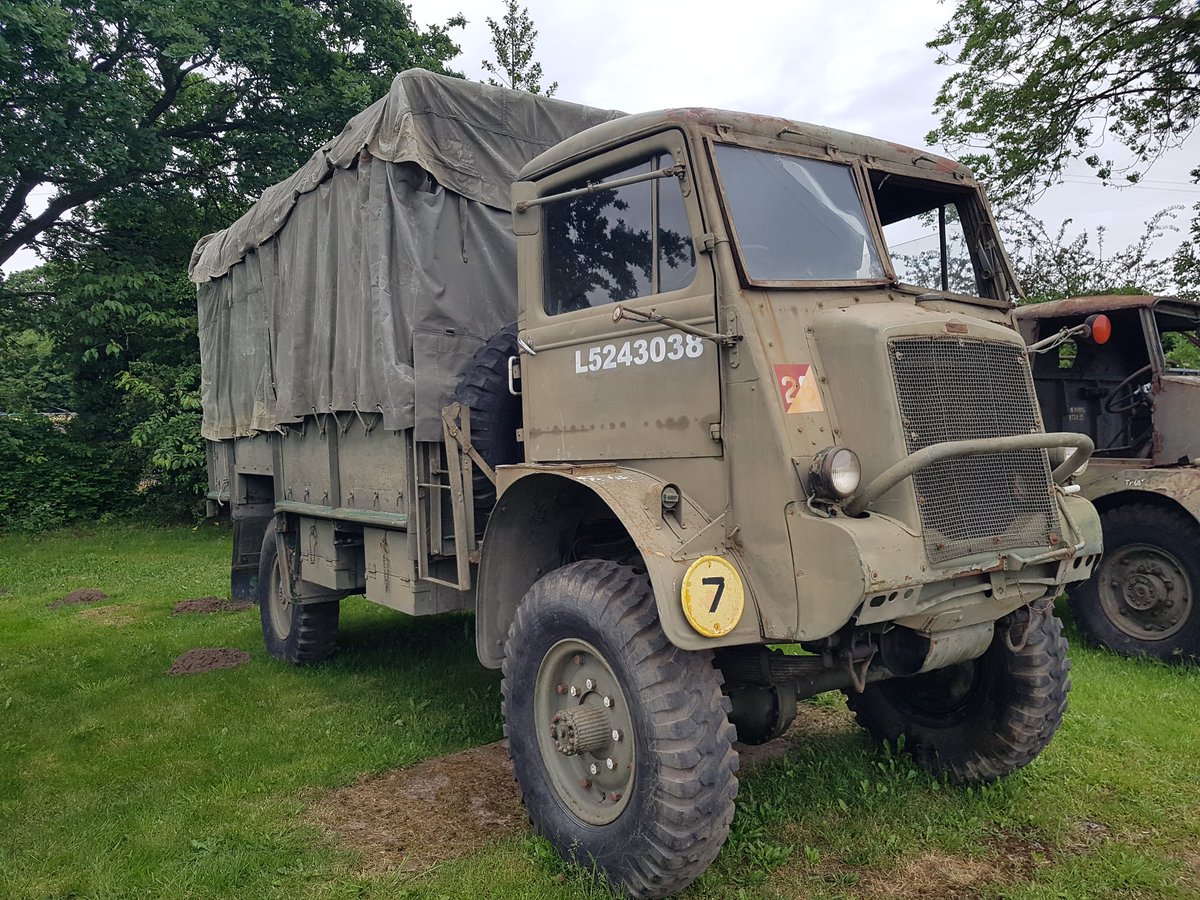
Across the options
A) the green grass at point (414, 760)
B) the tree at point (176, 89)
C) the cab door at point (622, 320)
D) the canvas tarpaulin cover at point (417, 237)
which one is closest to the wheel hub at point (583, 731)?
the green grass at point (414, 760)

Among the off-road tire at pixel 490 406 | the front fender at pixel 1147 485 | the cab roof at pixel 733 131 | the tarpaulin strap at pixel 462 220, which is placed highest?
the tarpaulin strap at pixel 462 220

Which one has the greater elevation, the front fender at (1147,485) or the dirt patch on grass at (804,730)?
the front fender at (1147,485)

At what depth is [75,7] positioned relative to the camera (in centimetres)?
1373

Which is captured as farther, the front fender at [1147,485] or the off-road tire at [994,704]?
the front fender at [1147,485]

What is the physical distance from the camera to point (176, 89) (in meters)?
15.9

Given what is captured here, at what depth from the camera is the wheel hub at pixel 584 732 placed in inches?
140

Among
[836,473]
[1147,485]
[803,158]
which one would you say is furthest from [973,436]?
[1147,485]

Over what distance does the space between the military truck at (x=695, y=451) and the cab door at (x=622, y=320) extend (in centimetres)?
1

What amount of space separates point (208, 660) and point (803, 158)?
20.2 ft

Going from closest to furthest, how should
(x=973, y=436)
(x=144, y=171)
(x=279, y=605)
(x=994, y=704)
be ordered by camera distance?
1. (x=973, y=436)
2. (x=994, y=704)
3. (x=279, y=605)
4. (x=144, y=171)

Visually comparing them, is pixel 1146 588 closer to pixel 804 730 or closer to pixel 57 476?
pixel 804 730

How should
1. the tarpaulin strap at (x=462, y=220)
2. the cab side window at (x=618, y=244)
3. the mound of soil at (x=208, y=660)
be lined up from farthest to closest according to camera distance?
the mound of soil at (x=208, y=660) < the tarpaulin strap at (x=462, y=220) < the cab side window at (x=618, y=244)

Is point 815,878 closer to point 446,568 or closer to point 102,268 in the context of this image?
point 446,568

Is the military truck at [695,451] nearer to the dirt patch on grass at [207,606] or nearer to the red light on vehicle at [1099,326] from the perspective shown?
the red light on vehicle at [1099,326]
